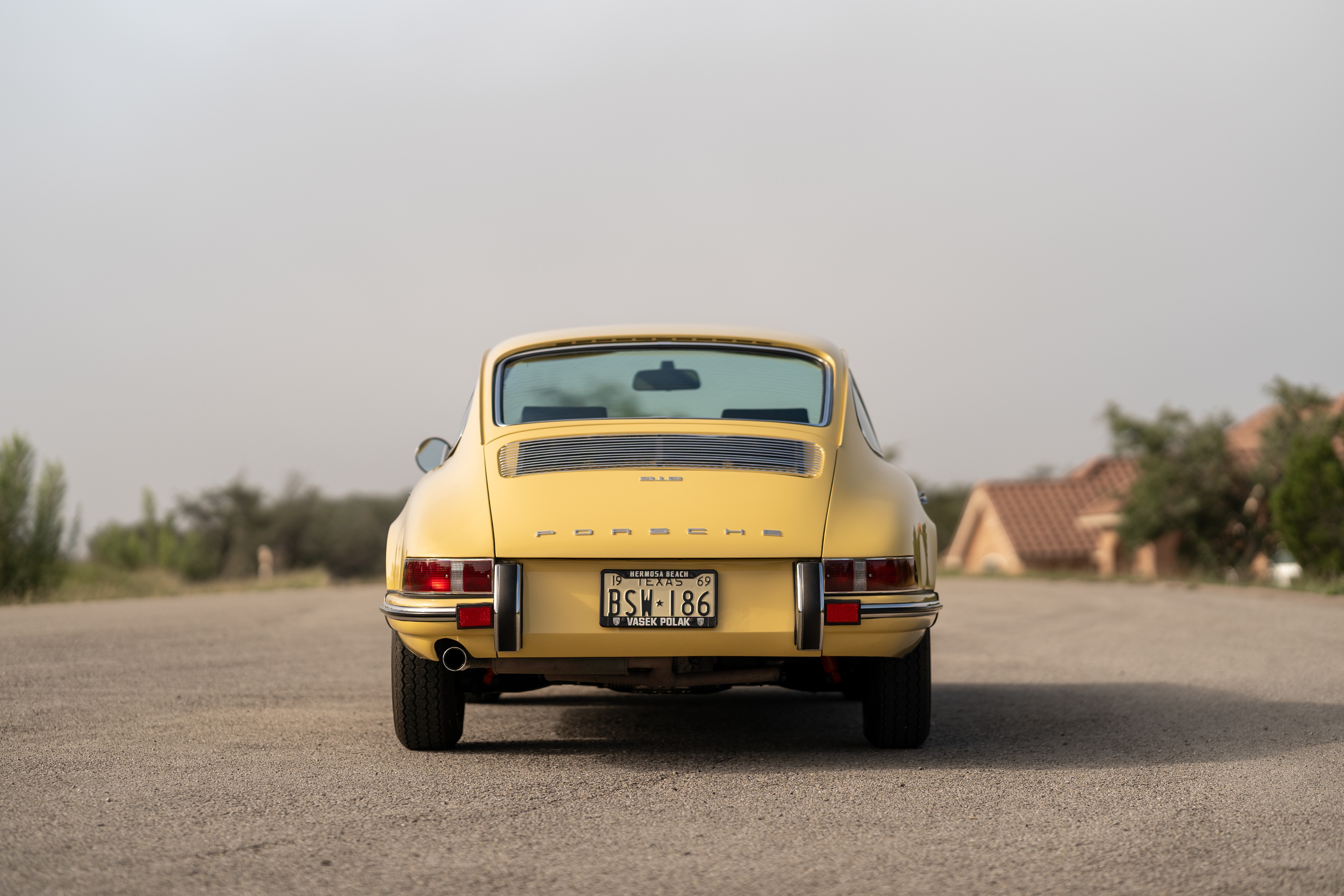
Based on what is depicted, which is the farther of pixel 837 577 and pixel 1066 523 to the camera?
pixel 1066 523

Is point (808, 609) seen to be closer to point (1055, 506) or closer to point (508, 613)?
point (508, 613)

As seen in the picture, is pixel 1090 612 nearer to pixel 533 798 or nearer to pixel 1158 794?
pixel 1158 794

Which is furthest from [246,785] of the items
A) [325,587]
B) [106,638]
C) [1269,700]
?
[325,587]

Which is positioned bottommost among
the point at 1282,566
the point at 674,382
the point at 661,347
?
the point at 1282,566

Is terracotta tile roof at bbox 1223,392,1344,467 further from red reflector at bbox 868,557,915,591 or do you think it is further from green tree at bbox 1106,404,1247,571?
red reflector at bbox 868,557,915,591

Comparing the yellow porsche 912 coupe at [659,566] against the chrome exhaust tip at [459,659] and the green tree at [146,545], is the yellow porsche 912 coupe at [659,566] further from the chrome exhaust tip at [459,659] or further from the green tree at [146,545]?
the green tree at [146,545]

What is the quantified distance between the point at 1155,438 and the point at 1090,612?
16478mm

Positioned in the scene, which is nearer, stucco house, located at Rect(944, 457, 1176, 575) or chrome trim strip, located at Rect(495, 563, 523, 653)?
chrome trim strip, located at Rect(495, 563, 523, 653)

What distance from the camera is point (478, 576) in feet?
15.0

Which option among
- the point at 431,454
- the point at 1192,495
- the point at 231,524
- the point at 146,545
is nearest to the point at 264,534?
the point at 231,524

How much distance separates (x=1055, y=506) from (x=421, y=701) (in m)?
39.4

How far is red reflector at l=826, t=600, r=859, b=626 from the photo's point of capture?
181 inches

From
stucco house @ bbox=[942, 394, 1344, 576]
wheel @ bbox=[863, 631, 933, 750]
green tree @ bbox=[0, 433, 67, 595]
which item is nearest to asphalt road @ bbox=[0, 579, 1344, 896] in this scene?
wheel @ bbox=[863, 631, 933, 750]

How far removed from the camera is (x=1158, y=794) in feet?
13.9
